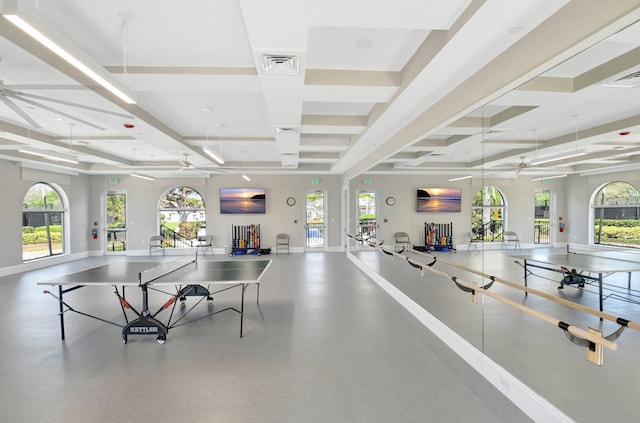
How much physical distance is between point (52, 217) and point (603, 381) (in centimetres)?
1231

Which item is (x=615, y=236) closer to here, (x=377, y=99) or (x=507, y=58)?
(x=507, y=58)

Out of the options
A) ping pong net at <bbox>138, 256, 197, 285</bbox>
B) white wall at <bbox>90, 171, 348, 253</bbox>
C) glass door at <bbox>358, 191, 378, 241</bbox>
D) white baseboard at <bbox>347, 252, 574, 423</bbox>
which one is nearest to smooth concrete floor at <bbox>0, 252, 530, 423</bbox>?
white baseboard at <bbox>347, 252, 574, 423</bbox>

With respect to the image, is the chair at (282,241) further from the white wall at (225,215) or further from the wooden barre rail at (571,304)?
the wooden barre rail at (571,304)

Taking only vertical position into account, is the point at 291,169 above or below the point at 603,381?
above

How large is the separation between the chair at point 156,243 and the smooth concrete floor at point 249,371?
5435mm

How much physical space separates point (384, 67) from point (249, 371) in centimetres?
352

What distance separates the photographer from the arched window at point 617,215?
5.28 ft

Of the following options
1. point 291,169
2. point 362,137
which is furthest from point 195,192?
point 362,137

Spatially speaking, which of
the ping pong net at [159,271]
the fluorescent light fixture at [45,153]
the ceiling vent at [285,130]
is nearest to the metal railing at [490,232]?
the ceiling vent at [285,130]

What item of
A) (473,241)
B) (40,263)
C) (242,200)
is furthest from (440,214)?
(40,263)

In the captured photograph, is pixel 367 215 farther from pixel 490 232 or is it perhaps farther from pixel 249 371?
pixel 249 371

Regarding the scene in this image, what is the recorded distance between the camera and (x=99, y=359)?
305cm

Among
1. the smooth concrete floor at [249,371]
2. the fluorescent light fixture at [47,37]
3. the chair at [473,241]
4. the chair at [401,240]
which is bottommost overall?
the smooth concrete floor at [249,371]

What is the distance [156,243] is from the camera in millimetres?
10375
